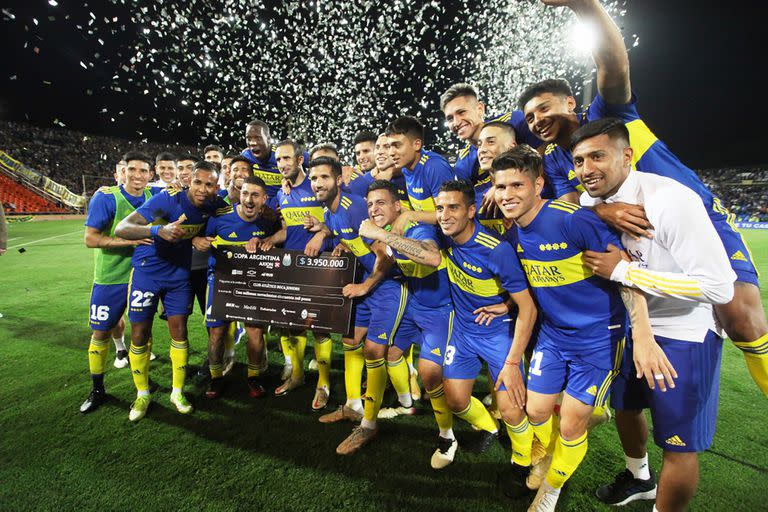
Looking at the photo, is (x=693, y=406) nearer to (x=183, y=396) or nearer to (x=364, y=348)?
(x=364, y=348)

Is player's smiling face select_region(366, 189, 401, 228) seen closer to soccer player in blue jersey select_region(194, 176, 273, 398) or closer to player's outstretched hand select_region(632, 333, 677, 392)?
soccer player in blue jersey select_region(194, 176, 273, 398)

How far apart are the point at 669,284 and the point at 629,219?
1.28 ft

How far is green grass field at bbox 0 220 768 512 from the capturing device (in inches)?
97.2

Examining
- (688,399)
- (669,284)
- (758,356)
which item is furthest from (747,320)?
(669,284)

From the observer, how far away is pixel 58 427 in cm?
331

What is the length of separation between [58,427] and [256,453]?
203 cm

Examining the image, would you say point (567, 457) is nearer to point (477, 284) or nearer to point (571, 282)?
point (571, 282)

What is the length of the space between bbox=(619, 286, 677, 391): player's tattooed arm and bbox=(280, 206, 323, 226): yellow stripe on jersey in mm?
3223

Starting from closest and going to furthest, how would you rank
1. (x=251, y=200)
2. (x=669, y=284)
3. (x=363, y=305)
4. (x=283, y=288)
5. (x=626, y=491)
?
(x=669, y=284)
(x=626, y=491)
(x=363, y=305)
(x=283, y=288)
(x=251, y=200)

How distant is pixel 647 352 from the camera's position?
6.07 feet

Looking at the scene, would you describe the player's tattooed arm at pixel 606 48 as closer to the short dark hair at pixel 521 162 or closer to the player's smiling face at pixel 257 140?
the short dark hair at pixel 521 162

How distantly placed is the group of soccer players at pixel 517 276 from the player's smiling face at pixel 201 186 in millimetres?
24

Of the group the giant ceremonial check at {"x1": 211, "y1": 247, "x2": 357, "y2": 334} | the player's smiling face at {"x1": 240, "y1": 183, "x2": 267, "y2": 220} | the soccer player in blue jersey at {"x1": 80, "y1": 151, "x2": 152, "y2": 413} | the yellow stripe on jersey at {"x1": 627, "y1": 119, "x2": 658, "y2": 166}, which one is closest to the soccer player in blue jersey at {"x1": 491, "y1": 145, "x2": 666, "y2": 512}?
the yellow stripe on jersey at {"x1": 627, "y1": 119, "x2": 658, "y2": 166}

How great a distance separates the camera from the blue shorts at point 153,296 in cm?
371
